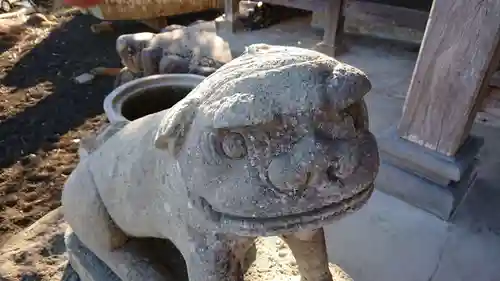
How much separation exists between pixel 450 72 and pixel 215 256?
3.39ft

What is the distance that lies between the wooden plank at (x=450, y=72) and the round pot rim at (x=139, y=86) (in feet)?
2.33

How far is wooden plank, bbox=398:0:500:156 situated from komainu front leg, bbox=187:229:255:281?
3.20 ft

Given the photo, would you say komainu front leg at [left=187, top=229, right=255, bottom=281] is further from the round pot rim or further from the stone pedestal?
the stone pedestal

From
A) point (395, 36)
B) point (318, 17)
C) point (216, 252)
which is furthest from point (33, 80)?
point (216, 252)

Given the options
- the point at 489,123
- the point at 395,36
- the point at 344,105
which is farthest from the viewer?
the point at 395,36

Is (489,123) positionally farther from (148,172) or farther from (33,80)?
(33,80)

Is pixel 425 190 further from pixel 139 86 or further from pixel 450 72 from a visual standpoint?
pixel 139 86

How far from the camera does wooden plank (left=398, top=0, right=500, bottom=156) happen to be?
1.38 metres

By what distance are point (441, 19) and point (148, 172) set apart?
102 centimetres

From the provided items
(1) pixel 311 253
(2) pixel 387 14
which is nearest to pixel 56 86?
(2) pixel 387 14

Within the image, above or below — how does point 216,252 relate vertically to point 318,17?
above

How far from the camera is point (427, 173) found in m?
1.69

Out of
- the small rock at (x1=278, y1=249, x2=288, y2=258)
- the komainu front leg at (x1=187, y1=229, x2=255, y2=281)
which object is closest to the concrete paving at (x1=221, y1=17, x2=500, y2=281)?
the small rock at (x1=278, y1=249, x2=288, y2=258)

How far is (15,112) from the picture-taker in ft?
8.78
